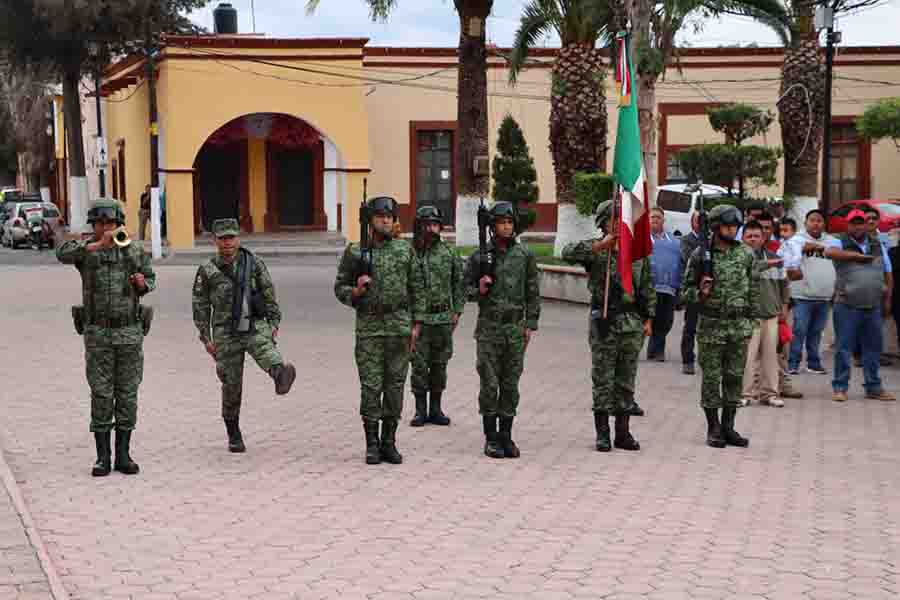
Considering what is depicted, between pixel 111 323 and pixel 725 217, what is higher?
pixel 725 217

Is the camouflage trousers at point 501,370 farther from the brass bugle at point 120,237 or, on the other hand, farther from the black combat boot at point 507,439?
the brass bugle at point 120,237

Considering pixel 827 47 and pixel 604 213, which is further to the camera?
pixel 827 47

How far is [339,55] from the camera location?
3709 centimetres

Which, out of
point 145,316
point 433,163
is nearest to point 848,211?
point 433,163

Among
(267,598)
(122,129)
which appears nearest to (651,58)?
(267,598)

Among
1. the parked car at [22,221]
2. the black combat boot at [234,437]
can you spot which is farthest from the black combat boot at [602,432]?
the parked car at [22,221]

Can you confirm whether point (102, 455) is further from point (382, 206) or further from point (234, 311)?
point (382, 206)

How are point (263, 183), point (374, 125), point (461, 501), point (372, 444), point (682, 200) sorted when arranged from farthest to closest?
point (263, 183) < point (374, 125) < point (682, 200) < point (372, 444) < point (461, 501)

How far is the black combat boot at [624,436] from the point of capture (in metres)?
9.99

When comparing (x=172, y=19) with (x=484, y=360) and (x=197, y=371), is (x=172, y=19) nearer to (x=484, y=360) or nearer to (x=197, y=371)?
(x=197, y=371)

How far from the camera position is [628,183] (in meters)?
10.2

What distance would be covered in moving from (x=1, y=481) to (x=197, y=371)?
5.51 m

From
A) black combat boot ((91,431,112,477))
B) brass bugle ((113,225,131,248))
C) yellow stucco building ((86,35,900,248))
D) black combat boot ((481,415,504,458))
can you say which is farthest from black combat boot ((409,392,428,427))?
yellow stucco building ((86,35,900,248))

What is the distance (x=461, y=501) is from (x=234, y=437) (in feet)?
7.43
